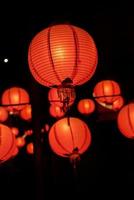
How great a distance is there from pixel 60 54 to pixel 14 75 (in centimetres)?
939

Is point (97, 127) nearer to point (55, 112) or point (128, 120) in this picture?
point (55, 112)

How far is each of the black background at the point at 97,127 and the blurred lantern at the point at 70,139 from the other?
1.72 metres

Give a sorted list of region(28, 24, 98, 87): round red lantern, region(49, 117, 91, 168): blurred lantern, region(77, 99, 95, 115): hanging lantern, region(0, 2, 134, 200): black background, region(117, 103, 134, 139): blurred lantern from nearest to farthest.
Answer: region(28, 24, 98, 87): round red lantern
region(49, 117, 91, 168): blurred lantern
region(117, 103, 134, 139): blurred lantern
region(0, 2, 134, 200): black background
region(77, 99, 95, 115): hanging lantern

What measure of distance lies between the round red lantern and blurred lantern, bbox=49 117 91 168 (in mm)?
1377

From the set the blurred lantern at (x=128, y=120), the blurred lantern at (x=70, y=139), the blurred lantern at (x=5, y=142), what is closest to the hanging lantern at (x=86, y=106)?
the blurred lantern at (x=128, y=120)

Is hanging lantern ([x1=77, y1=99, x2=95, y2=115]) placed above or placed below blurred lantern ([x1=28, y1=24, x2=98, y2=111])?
below

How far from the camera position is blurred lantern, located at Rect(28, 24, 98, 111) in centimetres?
259

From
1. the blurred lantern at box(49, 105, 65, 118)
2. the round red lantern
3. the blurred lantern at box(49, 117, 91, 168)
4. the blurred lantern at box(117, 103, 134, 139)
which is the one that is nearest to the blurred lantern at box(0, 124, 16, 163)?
the blurred lantern at box(49, 117, 91, 168)

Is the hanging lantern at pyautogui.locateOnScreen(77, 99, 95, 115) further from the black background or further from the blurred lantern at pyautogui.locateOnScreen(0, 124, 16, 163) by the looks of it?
the blurred lantern at pyautogui.locateOnScreen(0, 124, 16, 163)

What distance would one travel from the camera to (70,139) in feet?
13.0

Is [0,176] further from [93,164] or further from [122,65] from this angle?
[122,65]

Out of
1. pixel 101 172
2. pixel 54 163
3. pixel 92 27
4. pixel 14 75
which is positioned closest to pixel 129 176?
pixel 101 172

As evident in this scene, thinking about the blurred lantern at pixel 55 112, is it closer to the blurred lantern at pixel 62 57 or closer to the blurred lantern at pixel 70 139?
the blurred lantern at pixel 70 139

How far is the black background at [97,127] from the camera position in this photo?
20.9ft
